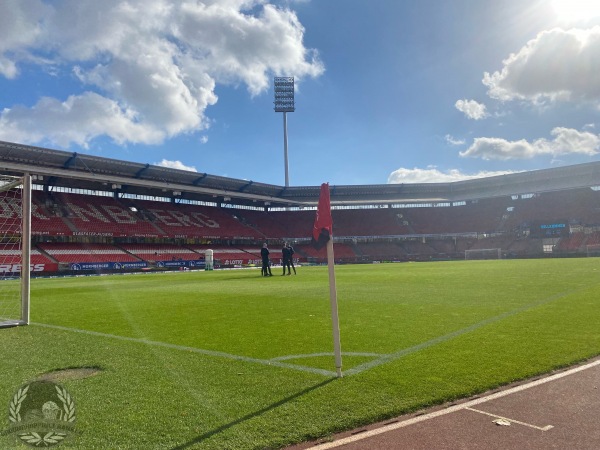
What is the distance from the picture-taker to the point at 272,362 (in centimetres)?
504

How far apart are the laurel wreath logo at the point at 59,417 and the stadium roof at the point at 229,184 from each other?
44.1 meters

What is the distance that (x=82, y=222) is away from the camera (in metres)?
47.0

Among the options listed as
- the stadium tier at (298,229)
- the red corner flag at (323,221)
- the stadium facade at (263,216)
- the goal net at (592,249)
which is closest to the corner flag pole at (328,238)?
the red corner flag at (323,221)

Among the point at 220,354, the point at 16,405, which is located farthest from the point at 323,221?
the point at 16,405

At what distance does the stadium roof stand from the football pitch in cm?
3989

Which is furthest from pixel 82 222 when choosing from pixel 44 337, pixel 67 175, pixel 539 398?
pixel 539 398

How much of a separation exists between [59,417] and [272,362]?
233 cm

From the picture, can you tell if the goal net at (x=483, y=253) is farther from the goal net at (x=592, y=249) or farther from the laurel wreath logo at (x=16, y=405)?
the laurel wreath logo at (x=16, y=405)

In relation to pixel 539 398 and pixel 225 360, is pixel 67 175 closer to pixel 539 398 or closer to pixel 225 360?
pixel 225 360

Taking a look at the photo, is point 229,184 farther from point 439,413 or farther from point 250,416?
point 439,413

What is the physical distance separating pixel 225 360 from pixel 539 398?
352cm

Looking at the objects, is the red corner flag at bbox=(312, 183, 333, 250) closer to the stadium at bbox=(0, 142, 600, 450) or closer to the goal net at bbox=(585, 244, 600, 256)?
the stadium at bbox=(0, 142, 600, 450)

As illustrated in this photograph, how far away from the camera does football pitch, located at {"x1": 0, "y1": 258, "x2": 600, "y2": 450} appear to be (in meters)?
3.29

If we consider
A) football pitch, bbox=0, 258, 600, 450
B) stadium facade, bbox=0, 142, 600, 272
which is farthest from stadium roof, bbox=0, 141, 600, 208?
football pitch, bbox=0, 258, 600, 450
